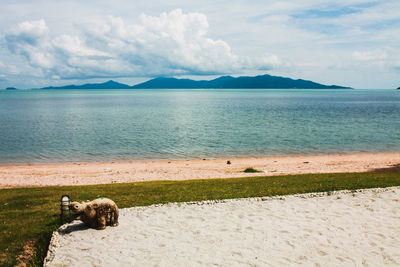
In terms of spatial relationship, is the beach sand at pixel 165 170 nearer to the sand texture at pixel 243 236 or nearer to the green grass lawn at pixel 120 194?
the green grass lawn at pixel 120 194

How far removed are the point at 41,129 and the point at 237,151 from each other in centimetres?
3807

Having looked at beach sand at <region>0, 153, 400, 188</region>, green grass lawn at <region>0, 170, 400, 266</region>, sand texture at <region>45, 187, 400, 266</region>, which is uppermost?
sand texture at <region>45, 187, 400, 266</region>

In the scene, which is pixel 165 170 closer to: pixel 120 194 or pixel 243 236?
pixel 120 194

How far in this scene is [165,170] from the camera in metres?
28.1

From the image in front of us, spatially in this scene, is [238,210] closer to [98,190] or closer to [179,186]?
[179,186]

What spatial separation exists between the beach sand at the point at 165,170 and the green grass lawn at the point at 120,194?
4855mm

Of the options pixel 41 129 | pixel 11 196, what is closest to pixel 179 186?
pixel 11 196

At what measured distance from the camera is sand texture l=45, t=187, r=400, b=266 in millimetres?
9383

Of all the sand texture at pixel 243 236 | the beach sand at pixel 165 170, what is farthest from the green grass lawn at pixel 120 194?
the beach sand at pixel 165 170

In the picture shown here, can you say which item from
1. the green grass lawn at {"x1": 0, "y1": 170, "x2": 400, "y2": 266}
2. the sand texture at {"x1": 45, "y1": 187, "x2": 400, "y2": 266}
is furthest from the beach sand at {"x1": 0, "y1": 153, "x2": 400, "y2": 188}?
the sand texture at {"x1": 45, "y1": 187, "x2": 400, "y2": 266}

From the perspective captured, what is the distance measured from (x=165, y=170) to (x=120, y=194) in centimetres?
1175

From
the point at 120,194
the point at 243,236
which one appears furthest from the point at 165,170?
the point at 243,236

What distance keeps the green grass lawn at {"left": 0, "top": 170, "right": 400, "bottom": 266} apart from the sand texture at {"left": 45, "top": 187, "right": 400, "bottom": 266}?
35.9 inches

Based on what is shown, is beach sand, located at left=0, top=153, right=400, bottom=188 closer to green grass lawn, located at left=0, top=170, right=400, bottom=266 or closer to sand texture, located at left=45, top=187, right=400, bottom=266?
green grass lawn, located at left=0, top=170, right=400, bottom=266
